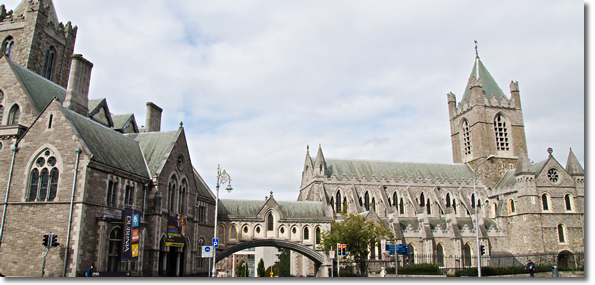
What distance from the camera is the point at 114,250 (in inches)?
984

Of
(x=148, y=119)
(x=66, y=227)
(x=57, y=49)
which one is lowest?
(x=66, y=227)

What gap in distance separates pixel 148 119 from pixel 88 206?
56.2ft

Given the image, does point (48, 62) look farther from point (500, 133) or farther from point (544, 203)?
point (500, 133)

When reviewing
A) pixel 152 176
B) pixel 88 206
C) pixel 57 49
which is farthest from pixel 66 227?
pixel 57 49

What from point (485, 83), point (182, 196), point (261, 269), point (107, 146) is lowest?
point (261, 269)

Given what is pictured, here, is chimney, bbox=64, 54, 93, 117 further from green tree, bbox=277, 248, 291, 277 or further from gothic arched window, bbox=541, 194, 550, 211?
green tree, bbox=277, 248, 291, 277

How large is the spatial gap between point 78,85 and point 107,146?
6003 millimetres

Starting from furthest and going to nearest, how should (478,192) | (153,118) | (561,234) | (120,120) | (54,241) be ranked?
1. (478,192)
2. (561,234)
3. (153,118)
4. (120,120)
5. (54,241)

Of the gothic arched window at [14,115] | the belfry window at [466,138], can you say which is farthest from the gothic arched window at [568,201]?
the gothic arched window at [14,115]

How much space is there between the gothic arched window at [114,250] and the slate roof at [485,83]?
57.8 m

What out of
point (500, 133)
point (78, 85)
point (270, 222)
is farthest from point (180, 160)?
point (500, 133)

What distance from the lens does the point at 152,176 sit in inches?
1182

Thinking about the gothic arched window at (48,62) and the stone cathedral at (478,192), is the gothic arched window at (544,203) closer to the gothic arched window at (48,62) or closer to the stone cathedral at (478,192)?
the stone cathedral at (478,192)

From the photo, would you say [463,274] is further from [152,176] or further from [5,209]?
[5,209]
